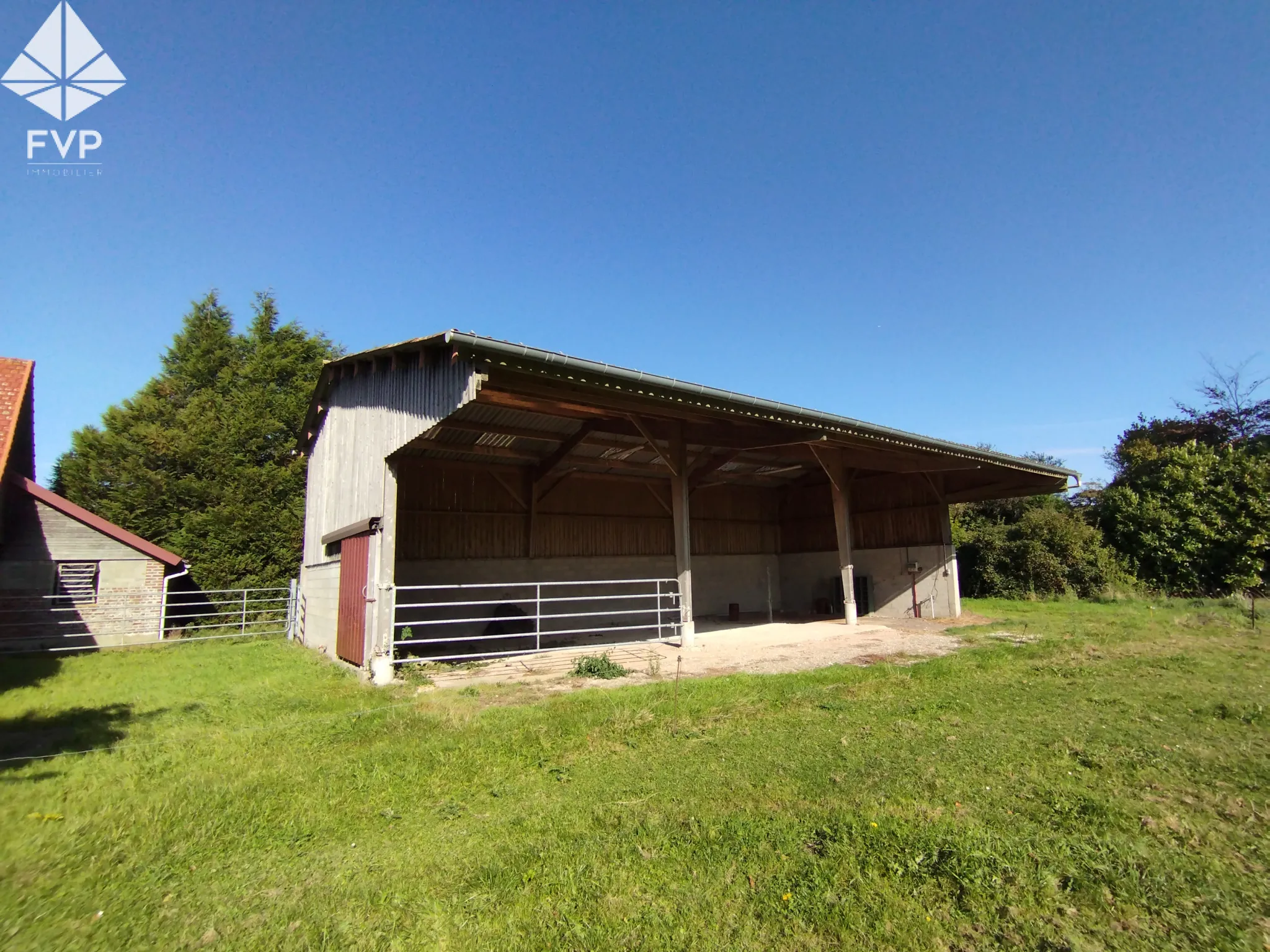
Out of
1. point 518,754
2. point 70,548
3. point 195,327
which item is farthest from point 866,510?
point 195,327

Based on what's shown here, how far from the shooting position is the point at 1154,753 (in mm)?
4336

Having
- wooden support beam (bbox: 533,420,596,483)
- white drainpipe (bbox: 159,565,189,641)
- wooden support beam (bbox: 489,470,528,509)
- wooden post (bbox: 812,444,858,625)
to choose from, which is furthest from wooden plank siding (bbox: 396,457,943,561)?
white drainpipe (bbox: 159,565,189,641)

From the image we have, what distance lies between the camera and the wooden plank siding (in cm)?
1435

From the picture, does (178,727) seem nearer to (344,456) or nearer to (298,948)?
(298,948)

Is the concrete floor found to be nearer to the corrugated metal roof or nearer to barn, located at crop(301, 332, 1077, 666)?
barn, located at crop(301, 332, 1077, 666)

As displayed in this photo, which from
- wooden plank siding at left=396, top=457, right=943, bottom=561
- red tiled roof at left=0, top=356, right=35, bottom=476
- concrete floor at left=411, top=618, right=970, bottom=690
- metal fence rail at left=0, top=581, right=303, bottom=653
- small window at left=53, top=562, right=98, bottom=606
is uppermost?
red tiled roof at left=0, top=356, right=35, bottom=476

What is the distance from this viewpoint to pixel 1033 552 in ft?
60.5

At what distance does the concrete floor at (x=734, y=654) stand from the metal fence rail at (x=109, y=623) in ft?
26.8

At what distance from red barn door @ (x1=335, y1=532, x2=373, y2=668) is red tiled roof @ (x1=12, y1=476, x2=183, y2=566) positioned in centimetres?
676

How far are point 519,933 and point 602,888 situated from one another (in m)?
0.45

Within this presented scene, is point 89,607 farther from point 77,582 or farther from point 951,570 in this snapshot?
A: point 951,570

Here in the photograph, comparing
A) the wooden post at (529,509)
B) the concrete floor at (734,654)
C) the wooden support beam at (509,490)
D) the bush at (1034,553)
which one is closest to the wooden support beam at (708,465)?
the concrete floor at (734,654)

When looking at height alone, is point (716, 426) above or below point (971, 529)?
above

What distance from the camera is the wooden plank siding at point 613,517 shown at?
14352 mm
